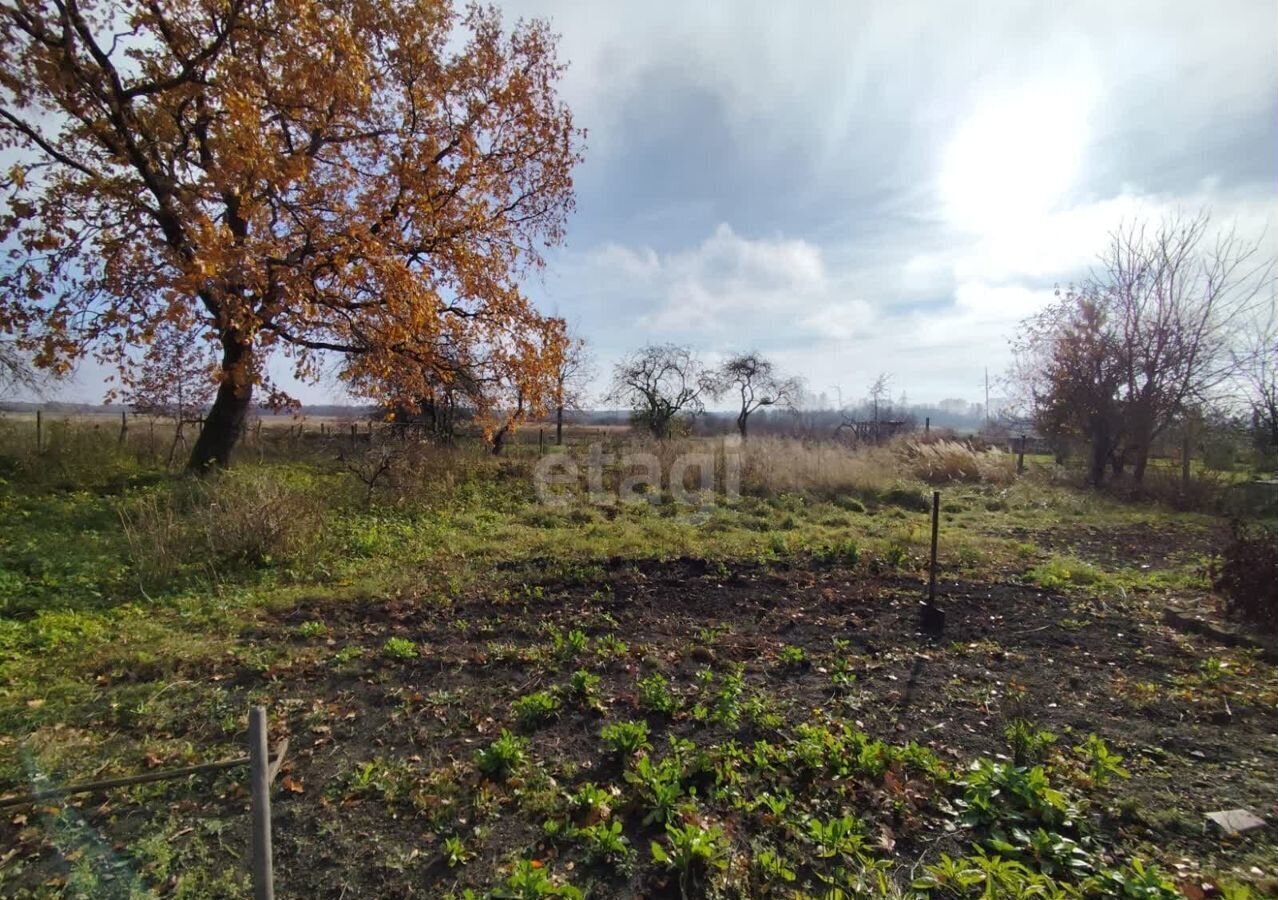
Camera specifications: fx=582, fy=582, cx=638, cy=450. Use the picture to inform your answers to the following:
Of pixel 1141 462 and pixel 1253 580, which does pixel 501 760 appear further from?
pixel 1141 462

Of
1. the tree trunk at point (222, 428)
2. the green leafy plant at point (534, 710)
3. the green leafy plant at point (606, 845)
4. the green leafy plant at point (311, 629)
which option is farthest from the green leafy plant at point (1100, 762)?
the tree trunk at point (222, 428)

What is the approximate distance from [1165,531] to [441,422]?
1878 centimetres

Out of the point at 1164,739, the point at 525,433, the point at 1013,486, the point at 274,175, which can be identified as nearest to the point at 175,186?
the point at 274,175

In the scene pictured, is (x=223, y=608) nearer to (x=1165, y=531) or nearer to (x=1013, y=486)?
(x=1165, y=531)

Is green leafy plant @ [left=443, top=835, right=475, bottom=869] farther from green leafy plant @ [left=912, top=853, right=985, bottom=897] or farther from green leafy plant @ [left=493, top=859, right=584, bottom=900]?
green leafy plant @ [left=912, top=853, right=985, bottom=897]

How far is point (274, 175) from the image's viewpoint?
782 cm

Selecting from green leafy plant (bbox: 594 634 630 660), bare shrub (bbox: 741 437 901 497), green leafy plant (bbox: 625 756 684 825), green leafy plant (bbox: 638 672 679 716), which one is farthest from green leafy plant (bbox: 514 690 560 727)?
bare shrub (bbox: 741 437 901 497)

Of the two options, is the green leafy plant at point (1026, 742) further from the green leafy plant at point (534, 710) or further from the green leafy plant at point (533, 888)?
the green leafy plant at point (534, 710)

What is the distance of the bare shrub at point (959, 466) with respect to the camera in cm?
1575

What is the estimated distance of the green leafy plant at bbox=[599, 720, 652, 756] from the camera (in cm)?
301

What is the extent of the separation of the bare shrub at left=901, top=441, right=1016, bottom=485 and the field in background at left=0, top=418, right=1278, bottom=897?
7.83 meters

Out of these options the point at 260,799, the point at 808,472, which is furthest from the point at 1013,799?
the point at 808,472

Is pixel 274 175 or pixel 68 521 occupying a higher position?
pixel 274 175

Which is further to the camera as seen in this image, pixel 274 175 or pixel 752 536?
pixel 752 536
